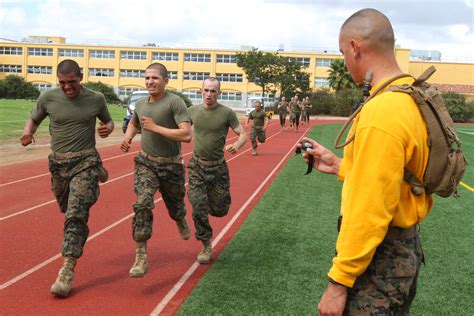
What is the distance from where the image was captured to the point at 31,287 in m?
5.07

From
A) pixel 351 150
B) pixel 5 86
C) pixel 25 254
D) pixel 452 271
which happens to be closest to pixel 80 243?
pixel 25 254

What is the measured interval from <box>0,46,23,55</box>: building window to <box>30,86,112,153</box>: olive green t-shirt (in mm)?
88521

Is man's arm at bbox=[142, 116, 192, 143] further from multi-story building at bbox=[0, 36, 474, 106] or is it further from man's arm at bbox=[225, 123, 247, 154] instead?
multi-story building at bbox=[0, 36, 474, 106]

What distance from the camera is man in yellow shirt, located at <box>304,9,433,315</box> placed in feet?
6.40

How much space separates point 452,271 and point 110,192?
643 centimetres

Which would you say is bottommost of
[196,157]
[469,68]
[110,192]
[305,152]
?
[110,192]

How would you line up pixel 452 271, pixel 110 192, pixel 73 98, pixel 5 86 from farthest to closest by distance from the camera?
pixel 5 86
pixel 110 192
pixel 452 271
pixel 73 98

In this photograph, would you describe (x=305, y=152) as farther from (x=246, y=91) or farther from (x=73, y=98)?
(x=246, y=91)

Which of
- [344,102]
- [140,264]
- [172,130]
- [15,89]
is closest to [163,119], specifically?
[172,130]

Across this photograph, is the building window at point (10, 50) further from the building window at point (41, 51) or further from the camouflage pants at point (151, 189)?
the camouflage pants at point (151, 189)

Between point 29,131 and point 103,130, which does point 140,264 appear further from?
point 29,131

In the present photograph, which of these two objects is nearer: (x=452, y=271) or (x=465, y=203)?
(x=452, y=271)

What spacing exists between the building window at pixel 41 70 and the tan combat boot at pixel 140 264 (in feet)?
282

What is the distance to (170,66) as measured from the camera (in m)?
83.3
